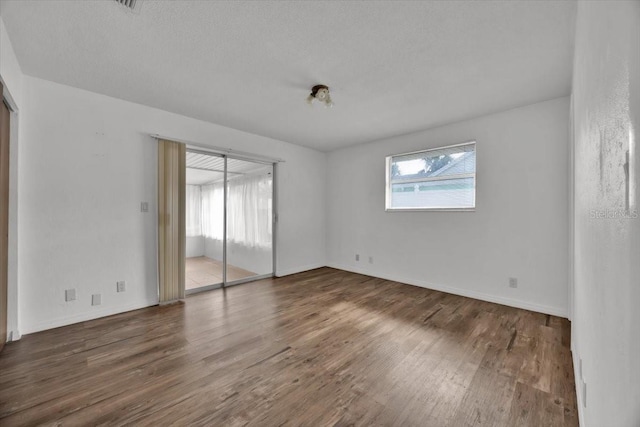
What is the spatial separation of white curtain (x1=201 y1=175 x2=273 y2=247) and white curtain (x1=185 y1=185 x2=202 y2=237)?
7cm

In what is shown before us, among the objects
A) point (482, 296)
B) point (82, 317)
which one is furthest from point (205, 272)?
point (482, 296)

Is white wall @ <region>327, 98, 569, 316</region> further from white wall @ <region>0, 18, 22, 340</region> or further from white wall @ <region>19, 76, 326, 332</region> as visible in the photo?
white wall @ <region>0, 18, 22, 340</region>

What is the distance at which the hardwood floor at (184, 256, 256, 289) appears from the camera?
400cm

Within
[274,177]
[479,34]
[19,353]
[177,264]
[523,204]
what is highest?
[479,34]

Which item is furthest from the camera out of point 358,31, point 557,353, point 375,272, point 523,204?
point 375,272

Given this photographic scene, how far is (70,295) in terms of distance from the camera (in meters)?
2.74

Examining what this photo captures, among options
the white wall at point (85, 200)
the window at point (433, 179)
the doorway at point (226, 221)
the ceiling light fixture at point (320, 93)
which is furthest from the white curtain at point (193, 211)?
the window at point (433, 179)

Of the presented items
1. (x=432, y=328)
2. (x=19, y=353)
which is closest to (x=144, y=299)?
(x=19, y=353)

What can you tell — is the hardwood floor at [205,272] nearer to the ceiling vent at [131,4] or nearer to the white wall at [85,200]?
the white wall at [85,200]

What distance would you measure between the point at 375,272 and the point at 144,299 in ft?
12.0

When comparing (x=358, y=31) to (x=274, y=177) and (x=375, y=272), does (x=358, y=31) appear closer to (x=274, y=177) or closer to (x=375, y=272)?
(x=274, y=177)

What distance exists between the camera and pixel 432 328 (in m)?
2.65

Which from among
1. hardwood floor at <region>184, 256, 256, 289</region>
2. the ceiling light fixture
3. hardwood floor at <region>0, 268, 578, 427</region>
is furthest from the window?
hardwood floor at <region>184, 256, 256, 289</region>

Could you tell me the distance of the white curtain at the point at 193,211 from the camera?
3868 millimetres
